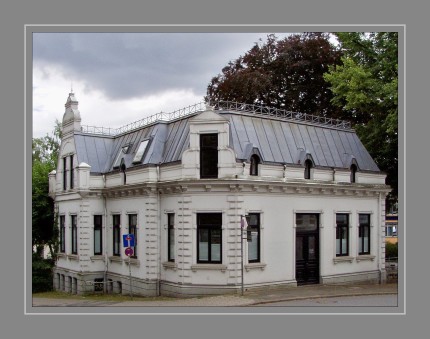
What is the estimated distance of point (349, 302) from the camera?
2333 centimetres

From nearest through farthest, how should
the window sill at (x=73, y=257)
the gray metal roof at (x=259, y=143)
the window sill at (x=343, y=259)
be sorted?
the gray metal roof at (x=259, y=143) → the window sill at (x=343, y=259) → the window sill at (x=73, y=257)

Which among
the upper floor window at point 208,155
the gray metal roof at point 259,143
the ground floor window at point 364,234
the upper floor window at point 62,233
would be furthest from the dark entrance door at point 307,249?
the upper floor window at point 62,233

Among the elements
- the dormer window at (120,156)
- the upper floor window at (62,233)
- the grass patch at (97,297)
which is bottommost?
the grass patch at (97,297)

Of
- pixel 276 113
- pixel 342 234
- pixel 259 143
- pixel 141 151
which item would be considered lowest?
pixel 342 234

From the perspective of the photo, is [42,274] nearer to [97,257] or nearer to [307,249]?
[97,257]

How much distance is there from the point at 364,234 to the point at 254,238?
740 cm

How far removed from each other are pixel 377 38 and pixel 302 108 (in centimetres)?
990

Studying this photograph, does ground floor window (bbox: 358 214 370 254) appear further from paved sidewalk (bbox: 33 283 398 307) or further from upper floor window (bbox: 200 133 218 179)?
upper floor window (bbox: 200 133 218 179)

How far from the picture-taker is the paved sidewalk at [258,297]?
23.0 metres

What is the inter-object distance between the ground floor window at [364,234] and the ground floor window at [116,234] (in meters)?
12.3

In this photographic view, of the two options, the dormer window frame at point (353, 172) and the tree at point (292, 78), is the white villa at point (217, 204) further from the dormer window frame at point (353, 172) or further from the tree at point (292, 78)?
the tree at point (292, 78)

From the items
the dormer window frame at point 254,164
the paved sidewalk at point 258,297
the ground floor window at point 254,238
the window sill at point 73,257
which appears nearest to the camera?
the paved sidewalk at point 258,297

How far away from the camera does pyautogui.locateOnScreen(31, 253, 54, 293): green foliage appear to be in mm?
34812

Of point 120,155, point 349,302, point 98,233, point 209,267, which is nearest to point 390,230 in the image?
point 349,302
